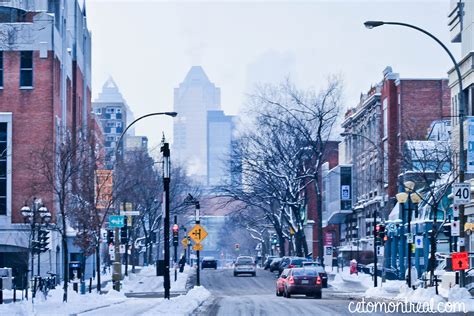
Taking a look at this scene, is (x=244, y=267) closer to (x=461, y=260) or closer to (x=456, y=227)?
(x=456, y=227)

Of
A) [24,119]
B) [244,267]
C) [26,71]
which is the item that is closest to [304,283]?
[24,119]

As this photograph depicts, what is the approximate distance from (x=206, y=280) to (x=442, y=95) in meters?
22.9

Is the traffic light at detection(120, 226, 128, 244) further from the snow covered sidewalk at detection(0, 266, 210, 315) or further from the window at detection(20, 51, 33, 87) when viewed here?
the window at detection(20, 51, 33, 87)

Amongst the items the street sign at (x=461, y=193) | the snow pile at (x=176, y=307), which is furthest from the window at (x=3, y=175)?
the street sign at (x=461, y=193)

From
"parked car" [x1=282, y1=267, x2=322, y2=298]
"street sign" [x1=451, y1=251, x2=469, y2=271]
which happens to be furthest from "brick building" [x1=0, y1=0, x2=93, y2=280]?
"street sign" [x1=451, y1=251, x2=469, y2=271]

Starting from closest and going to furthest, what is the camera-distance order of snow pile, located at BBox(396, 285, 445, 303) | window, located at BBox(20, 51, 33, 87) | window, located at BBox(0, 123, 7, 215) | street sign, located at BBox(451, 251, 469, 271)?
street sign, located at BBox(451, 251, 469, 271) → snow pile, located at BBox(396, 285, 445, 303) → window, located at BBox(0, 123, 7, 215) → window, located at BBox(20, 51, 33, 87)

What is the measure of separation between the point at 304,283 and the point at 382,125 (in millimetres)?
41510

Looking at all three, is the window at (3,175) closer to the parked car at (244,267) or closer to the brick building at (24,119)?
the brick building at (24,119)

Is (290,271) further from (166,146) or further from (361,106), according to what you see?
(361,106)

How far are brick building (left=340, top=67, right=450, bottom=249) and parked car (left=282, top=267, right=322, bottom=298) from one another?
24.5 meters

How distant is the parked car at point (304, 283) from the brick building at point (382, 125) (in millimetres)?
24488

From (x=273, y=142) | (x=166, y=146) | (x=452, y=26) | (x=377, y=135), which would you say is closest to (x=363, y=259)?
(x=377, y=135)

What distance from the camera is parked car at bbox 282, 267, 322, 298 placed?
4794cm

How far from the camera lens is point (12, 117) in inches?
2872
